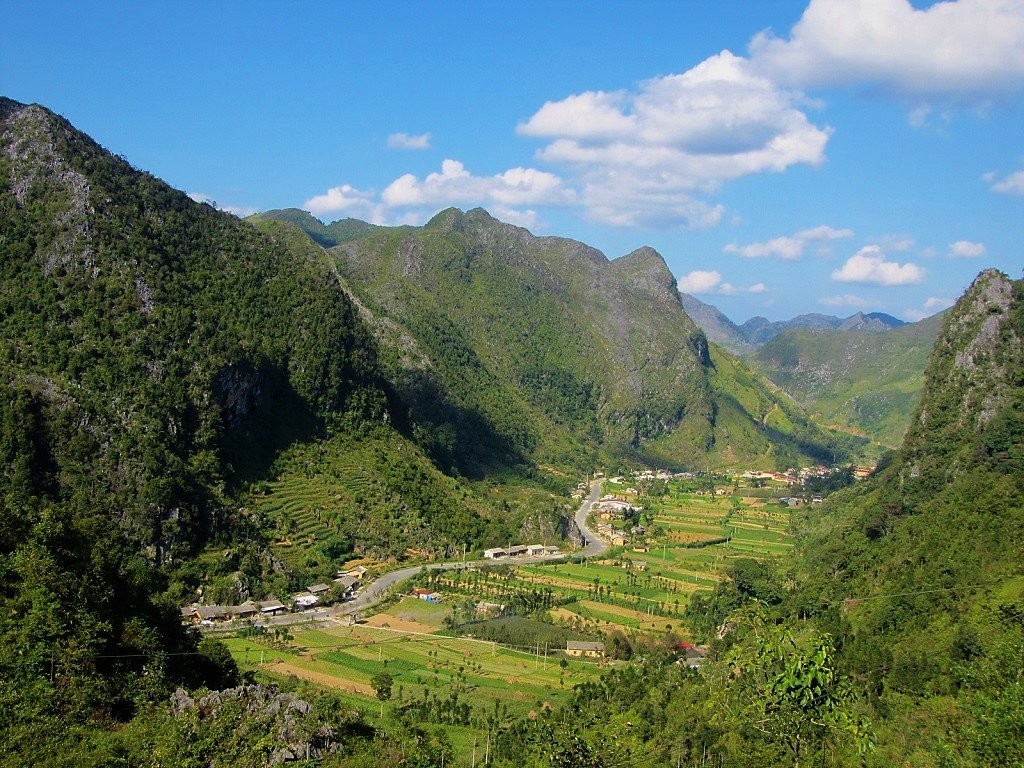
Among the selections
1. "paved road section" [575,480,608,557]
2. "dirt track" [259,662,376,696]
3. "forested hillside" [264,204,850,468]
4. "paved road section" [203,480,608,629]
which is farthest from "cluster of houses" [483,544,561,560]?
"forested hillside" [264,204,850,468]

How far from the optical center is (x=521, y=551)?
87062 mm

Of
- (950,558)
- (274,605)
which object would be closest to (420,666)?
(274,605)

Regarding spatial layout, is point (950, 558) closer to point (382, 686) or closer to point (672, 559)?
point (382, 686)

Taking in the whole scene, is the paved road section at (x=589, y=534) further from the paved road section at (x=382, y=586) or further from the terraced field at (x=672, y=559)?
the terraced field at (x=672, y=559)

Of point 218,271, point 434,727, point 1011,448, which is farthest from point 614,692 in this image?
point 218,271

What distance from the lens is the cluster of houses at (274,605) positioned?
5594 centimetres

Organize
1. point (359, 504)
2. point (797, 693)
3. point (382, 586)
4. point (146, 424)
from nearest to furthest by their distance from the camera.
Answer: point (797, 693), point (146, 424), point (382, 586), point (359, 504)

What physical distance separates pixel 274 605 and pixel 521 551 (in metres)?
32.8

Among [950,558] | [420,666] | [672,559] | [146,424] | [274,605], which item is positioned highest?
[146,424]

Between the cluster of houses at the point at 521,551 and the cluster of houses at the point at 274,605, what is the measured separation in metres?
16.9

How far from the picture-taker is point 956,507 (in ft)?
178

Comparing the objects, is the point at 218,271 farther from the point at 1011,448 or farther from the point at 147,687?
the point at 1011,448

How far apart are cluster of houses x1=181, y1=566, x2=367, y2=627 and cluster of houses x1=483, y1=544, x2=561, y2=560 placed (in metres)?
16.9

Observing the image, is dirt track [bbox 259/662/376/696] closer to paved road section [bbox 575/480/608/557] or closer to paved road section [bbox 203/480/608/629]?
Result: paved road section [bbox 203/480/608/629]
